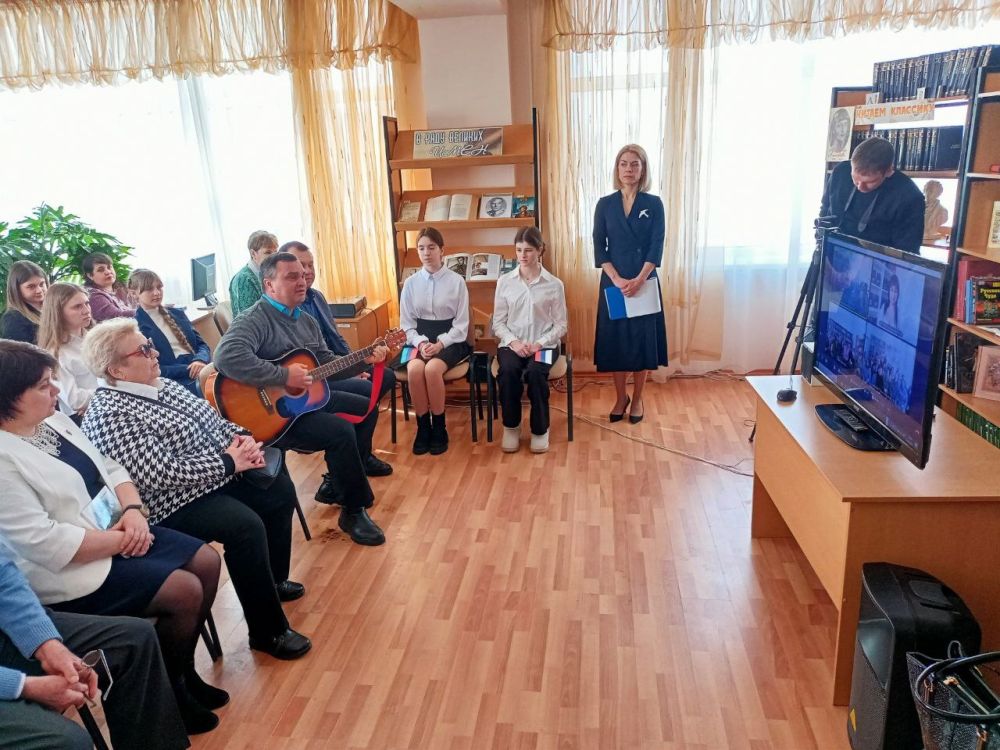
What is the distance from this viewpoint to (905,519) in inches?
74.7

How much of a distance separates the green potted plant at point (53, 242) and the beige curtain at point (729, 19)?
302 cm

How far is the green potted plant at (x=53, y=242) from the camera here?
164 inches

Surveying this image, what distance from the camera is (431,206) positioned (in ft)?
15.2

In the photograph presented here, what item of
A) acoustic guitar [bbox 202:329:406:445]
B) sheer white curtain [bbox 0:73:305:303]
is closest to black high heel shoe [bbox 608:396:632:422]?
acoustic guitar [bbox 202:329:406:445]

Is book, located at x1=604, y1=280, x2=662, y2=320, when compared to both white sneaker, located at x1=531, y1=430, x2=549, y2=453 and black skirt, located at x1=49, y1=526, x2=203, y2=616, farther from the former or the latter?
black skirt, located at x1=49, y1=526, x2=203, y2=616

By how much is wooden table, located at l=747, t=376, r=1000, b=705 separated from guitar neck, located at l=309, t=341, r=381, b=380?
1975 mm

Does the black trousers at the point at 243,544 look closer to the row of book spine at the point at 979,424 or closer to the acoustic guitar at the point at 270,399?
the acoustic guitar at the point at 270,399

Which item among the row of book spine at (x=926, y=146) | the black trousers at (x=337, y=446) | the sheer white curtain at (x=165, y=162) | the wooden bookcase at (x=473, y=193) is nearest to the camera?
the black trousers at (x=337, y=446)

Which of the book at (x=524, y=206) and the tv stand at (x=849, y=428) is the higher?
the book at (x=524, y=206)

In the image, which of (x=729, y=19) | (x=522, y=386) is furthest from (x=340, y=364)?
(x=729, y=19)

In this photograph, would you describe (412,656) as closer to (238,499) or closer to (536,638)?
(536,638)

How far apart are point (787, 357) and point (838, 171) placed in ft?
5.46

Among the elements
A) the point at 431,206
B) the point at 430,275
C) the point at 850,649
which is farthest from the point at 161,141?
the point at 850,649

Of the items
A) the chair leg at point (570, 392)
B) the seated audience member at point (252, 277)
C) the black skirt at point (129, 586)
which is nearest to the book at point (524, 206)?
the chair leg at point (570, 392)
